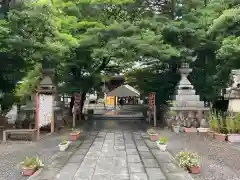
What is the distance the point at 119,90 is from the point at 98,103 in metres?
12.7

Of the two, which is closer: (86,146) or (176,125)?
(86,146)

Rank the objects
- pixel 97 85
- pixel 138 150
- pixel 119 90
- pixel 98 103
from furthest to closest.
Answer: pixel 98 103 → pixel 119 90 → pixel 97 85 → pixel 138 150

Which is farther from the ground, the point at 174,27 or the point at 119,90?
the point at 174,27

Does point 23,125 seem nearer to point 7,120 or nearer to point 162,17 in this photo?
point 7,120

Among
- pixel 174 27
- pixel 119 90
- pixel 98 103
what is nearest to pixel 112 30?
pixel 174 27

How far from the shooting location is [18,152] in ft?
28.0

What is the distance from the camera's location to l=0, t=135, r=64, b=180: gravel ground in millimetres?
6359

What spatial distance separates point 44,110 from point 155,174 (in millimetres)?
7247

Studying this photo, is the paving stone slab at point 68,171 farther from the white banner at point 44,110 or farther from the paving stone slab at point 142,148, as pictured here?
the white banner at point 44,110

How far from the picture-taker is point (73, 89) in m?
16.8

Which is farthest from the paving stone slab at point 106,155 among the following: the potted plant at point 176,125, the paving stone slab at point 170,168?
the potted plant at point 176,125

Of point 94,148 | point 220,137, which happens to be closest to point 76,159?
point 94,148

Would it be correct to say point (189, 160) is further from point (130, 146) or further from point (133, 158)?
point (130, 146)

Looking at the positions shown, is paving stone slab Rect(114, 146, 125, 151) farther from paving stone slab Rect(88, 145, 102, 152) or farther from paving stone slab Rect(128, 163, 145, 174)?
paving stone slab Rect(128, 163, 145, 174)
